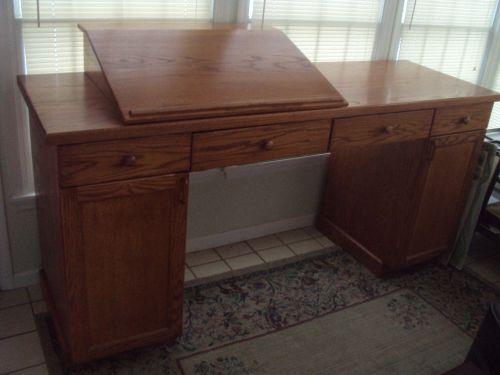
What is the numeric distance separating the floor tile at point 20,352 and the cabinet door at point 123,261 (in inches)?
8.7

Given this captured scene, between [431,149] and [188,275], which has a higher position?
[431,149]

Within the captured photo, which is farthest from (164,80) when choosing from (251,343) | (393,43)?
(393,43)

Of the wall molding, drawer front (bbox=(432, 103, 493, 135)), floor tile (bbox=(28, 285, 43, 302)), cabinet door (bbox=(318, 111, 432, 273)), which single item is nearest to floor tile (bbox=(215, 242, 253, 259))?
the wall molding

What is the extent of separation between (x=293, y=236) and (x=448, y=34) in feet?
4.95

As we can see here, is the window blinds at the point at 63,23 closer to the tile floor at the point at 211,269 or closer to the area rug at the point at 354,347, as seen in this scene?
the tile floor at the point at 211,269

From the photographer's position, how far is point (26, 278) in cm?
222

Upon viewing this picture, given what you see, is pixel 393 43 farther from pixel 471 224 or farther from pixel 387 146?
pixel 471 224

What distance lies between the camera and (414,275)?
103 inches

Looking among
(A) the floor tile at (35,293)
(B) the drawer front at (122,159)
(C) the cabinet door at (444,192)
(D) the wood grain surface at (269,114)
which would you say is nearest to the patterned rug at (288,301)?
(C) the cabinet door at (444,192)

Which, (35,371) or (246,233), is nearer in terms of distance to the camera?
(35,371)

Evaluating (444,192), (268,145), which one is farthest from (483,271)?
(268,145)

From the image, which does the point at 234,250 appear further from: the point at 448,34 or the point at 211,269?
the point at 448,34

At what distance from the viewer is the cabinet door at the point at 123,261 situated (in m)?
1.58

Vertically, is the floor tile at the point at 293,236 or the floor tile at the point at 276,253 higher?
the floor tile at the point at 276,253
